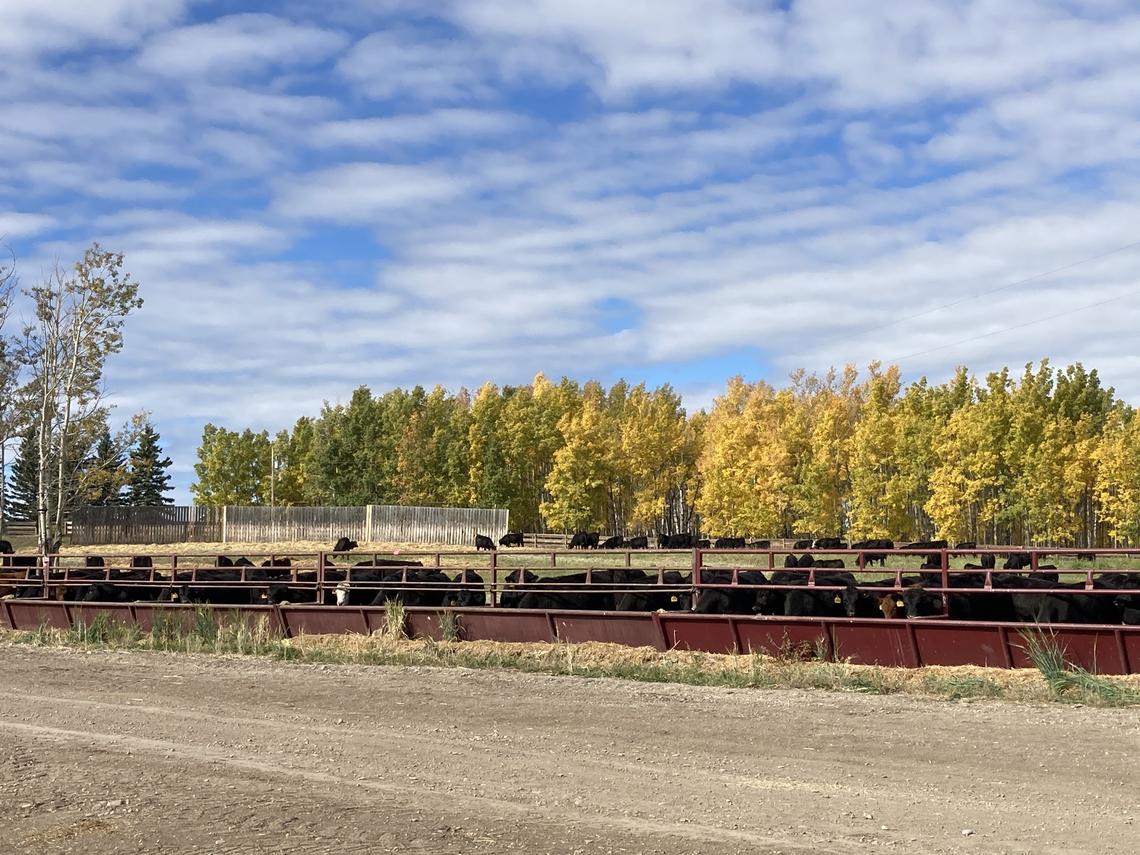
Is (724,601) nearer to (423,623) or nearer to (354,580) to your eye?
(423,623)

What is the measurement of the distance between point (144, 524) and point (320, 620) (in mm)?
44989

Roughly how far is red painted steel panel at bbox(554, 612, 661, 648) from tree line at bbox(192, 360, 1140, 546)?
121 ft

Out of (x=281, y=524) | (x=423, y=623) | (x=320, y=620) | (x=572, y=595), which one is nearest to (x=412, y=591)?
(x=320, y=620)

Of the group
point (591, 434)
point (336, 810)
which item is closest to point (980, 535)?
point (591, 434)

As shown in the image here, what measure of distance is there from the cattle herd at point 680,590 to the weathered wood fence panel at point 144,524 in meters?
34.8

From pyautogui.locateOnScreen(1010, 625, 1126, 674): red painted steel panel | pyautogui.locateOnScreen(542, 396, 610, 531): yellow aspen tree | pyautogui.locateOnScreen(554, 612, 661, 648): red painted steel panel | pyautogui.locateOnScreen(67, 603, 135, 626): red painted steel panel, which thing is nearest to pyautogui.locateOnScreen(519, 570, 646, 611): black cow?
pyautogui.locateOnScreen(554, 612, 661, 648): red painted steel panel

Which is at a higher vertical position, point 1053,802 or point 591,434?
point 591,434

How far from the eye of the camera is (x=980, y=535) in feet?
191

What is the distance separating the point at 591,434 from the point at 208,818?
61347 millimetres

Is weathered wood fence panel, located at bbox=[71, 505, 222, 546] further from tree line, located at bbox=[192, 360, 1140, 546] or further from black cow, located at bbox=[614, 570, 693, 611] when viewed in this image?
black cow, located at bbox=[614, 570, 693, 611]

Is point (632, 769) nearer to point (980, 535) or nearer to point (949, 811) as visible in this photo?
point (949, 811)

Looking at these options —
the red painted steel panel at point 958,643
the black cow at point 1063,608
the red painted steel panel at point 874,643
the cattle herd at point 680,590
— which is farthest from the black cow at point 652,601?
the black cow at point 1063,608

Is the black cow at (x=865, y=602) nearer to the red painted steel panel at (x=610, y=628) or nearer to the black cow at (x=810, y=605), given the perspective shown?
the black cow at (x=810, y=605)

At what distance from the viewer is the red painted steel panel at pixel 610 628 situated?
17.0 m
